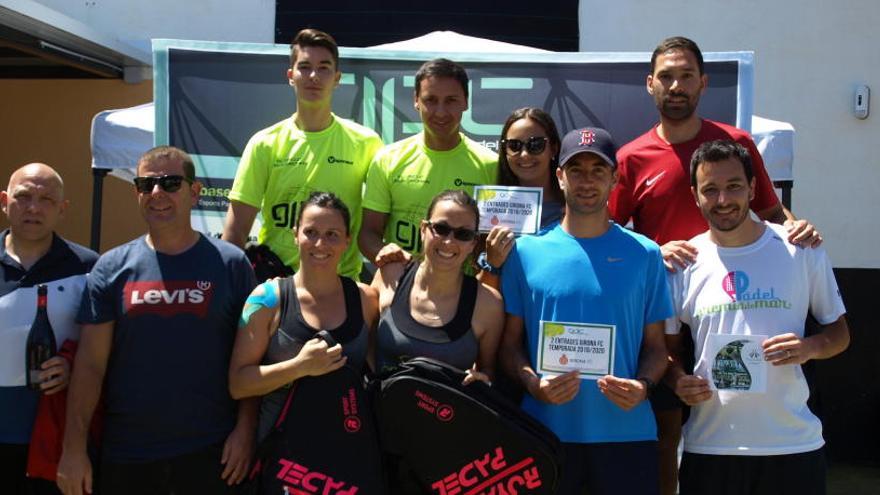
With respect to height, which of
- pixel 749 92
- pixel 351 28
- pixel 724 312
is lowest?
pixel 724 312

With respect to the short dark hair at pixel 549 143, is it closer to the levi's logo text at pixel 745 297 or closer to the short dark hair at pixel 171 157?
the levi's logo text at pixel 745 297

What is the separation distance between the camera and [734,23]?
28.3ft

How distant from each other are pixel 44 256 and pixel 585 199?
212cm

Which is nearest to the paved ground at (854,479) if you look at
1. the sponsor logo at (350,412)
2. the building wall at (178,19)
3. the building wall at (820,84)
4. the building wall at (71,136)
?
the building wall at (820,84)

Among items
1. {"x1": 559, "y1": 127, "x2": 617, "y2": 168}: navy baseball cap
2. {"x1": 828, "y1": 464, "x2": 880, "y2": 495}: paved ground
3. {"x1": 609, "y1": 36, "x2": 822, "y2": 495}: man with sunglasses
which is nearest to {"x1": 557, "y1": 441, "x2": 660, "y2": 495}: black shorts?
{"x1": 609, "y1": 36, "x2": 822, "y2": 495}: man with sunglasses

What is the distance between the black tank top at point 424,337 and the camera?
2967 millimetres

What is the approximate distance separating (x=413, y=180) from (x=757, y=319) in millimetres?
1540

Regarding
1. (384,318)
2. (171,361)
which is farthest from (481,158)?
(171,361)

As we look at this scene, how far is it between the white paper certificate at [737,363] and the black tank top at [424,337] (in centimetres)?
87

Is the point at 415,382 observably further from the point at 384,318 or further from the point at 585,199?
the point at 585,199

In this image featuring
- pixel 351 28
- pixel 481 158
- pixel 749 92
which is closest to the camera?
pixel 481 158

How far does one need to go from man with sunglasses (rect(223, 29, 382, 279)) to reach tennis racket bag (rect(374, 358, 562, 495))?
3.81 ft

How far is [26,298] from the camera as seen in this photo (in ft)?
10.7

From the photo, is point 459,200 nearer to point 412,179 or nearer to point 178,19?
point 412,179
